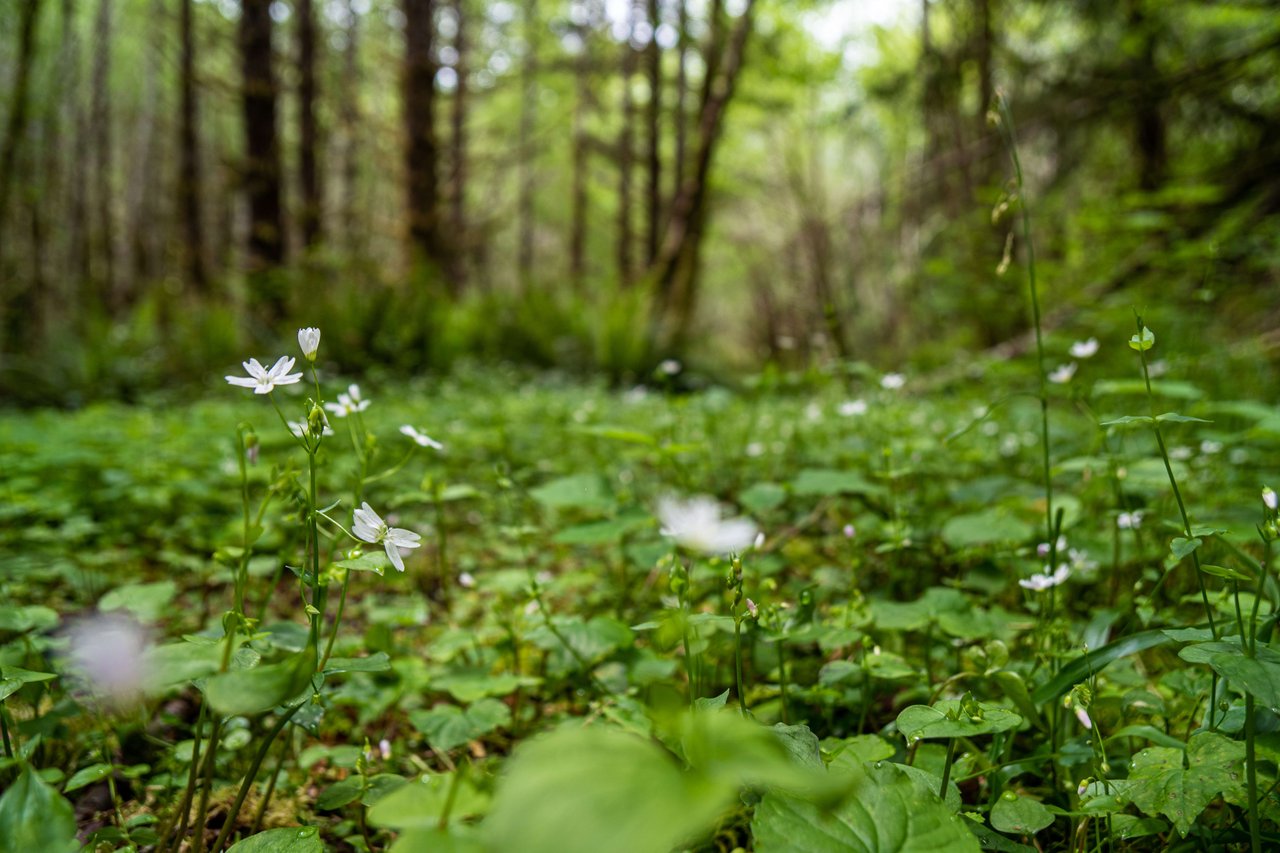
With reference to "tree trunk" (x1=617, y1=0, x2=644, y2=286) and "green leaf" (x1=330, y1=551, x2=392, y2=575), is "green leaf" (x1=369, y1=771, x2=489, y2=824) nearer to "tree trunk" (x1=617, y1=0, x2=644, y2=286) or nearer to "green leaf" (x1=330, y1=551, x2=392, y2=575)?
"green leaf" (x1=330, y1=551, x2=392, y2=575)

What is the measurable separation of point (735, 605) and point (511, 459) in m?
2.13

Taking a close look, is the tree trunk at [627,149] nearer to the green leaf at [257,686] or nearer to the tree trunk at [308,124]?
the tree trunk at [308,124]

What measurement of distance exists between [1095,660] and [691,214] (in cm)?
635

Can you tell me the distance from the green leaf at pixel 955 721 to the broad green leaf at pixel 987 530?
0.65m

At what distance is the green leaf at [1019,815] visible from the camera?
792 millimetres

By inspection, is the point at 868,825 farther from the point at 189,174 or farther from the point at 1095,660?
the point at 189,174

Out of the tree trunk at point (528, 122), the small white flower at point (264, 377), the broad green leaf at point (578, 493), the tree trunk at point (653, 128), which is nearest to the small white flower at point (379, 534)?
the small white flower at point (264, 377)

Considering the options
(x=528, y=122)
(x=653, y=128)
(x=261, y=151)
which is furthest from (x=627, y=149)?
(x=528, y=122)

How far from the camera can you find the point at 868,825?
67 centimetres

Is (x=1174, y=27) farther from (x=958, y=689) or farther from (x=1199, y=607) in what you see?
(x=958, y=689)

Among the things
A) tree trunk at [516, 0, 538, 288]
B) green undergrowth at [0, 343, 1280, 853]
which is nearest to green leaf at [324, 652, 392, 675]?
green undergrowth at [0, 343, 1280, 853]

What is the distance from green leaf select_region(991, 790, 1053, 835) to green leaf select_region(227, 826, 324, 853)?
72 cm

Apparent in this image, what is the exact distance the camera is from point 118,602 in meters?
1.17

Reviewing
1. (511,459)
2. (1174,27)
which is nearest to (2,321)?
(511,459)
